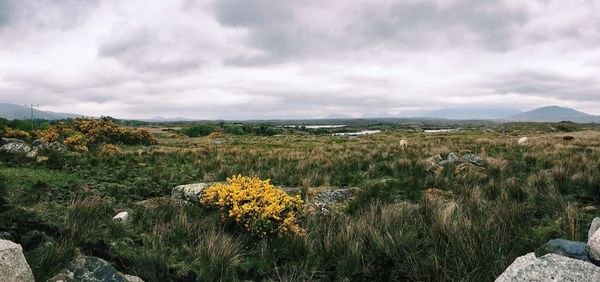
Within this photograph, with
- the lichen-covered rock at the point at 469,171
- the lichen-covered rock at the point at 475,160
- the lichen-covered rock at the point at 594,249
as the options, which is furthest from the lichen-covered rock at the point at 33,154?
the lichen-covered rock at the point at 475,160

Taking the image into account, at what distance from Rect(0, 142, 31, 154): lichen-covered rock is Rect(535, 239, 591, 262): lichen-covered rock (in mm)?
16174

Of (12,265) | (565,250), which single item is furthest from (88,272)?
(565,250)

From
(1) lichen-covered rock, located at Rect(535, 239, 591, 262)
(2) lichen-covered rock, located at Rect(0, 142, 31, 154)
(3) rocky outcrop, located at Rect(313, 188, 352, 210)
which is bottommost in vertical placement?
(3) rocky outcrop, located at Rect(313, 188, 352, 210)

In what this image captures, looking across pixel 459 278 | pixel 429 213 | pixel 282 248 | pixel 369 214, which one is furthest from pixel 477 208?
pixel 282 248

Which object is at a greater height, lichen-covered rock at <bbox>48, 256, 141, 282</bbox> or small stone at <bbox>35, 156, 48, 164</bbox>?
small stone at <bbox>35, 156, 48, 164</bbox>

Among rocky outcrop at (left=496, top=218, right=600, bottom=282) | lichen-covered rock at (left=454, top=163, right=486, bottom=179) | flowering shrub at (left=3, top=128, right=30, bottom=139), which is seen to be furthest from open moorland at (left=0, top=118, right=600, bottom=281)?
flowering shrub at (left=3, top=128, right=30, bottom=139)

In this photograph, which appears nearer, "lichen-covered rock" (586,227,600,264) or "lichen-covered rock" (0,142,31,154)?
"lichen-covered rock" (586,227,600,264)

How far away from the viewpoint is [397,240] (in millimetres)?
5324

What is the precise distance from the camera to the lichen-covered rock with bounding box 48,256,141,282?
3867 mm

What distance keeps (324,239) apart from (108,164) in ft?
39.3

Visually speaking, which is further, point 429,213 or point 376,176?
point 376,176

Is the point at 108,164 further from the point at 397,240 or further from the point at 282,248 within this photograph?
the point at 397,240

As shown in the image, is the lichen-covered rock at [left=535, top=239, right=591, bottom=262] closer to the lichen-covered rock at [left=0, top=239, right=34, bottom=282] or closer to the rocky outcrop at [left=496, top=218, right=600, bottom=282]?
the rocky outcrop at [left=496, top=218, right=600, bottom=282]

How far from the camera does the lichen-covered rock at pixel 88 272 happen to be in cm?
387
